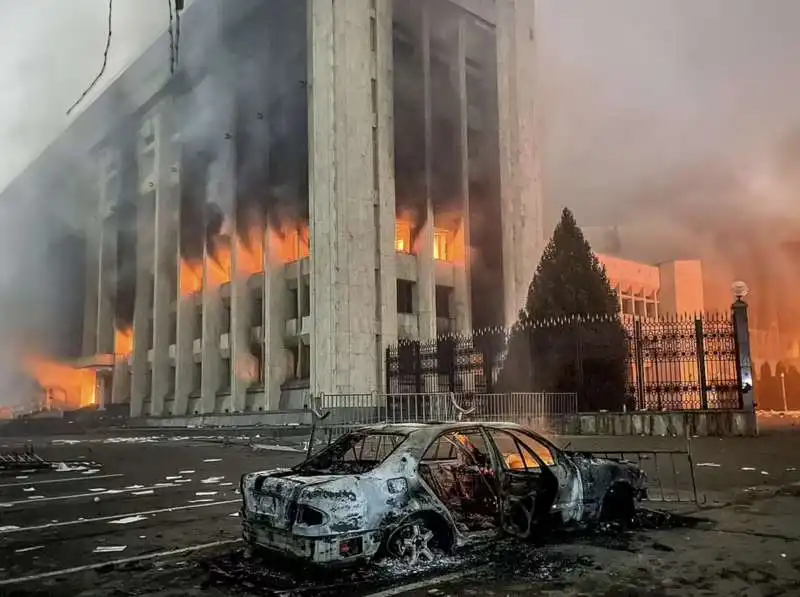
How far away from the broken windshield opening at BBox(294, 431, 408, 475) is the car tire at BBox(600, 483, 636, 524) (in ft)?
6.51

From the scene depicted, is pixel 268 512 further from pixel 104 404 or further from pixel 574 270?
pixel 104 404

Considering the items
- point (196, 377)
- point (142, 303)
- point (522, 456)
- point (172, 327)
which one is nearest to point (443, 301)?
point (196, 377)

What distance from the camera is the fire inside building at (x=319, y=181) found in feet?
83.8

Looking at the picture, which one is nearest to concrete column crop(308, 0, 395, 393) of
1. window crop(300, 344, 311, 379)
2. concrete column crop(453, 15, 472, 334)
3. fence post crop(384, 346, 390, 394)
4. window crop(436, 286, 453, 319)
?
fence post crop(384, 346, 390, 394)

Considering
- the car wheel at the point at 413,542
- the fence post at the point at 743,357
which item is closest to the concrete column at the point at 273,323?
the fence post at the point at 743,357

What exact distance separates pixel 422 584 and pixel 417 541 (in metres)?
0.43

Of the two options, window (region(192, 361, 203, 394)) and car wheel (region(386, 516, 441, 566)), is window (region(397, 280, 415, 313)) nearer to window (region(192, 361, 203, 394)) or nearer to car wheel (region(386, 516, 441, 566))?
window (region(192, 361, 203, 394))

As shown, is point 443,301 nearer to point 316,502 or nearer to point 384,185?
point 384,185

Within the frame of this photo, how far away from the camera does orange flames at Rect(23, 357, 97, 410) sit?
162 ft

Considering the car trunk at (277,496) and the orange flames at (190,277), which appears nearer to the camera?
the car trunk at (277,496)

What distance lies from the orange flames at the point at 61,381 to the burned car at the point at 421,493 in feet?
158

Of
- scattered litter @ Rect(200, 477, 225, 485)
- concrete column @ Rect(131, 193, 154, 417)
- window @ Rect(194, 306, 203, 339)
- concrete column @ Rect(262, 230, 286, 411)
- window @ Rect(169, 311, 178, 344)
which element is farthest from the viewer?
concrete column @ Rect(131, 193, 154, 417)

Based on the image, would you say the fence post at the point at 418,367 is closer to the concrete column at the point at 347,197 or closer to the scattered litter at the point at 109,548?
the concrete column at the point at 347,197

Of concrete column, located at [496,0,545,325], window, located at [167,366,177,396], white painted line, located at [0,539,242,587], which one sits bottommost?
white painted line, located at [0,539,242,587]
